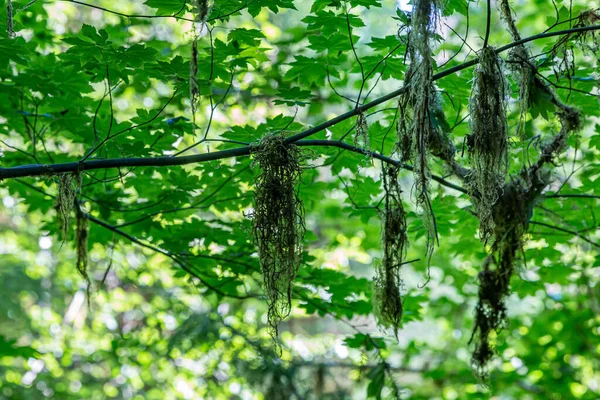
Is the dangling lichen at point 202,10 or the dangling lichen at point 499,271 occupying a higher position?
the dangling lichen at point 202,10

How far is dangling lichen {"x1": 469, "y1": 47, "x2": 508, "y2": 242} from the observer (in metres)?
2.31

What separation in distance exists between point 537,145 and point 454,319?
5.67 metres

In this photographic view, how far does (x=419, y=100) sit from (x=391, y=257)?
3.19 ft

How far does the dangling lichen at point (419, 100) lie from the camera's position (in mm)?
1954

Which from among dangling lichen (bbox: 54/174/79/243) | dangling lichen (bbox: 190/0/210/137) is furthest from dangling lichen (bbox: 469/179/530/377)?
dangling lichen (bbox: 54/174/79/243)

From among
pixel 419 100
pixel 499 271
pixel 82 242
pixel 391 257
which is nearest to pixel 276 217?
pixel 391 257

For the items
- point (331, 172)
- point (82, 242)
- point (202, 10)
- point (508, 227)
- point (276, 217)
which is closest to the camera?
point (202, 10)

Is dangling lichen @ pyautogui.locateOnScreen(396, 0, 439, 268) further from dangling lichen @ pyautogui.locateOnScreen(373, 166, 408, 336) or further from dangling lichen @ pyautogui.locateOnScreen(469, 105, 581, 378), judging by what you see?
dangling lichen @ pyautogui.locateOnScreen(469, 105, 581, 378)

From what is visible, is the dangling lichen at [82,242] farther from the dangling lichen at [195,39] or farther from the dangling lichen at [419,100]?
the dangling lichen at [419,100]

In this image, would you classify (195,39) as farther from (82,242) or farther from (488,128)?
(82,242)

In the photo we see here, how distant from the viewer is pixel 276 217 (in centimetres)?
249

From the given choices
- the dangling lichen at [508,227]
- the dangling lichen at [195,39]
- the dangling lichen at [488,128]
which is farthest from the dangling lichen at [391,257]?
the dangling lichen at [195,39]

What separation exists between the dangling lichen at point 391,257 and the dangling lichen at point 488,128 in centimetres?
39

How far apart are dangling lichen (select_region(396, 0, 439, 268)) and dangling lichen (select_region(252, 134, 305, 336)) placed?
1.57ft
